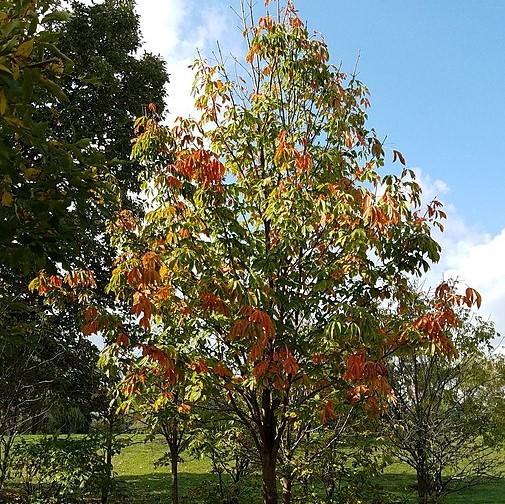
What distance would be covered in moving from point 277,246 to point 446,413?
5.62m

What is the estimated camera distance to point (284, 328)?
4.80 meters

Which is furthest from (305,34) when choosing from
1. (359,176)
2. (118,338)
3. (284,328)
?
(118,338)

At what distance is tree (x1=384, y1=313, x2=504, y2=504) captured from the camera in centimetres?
848

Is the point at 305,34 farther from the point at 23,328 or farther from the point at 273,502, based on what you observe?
the point at 273,502

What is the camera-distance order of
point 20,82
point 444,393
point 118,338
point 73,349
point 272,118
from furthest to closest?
point 73,349 → point 444,393 → point 272,118 → point 118,338 → point 20,82

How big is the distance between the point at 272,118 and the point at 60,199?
3507 millimetres

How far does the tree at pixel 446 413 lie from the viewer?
27.8ft

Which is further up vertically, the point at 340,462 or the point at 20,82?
the point at 20,82

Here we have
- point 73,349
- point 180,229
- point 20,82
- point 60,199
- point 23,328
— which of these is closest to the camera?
point 20,82

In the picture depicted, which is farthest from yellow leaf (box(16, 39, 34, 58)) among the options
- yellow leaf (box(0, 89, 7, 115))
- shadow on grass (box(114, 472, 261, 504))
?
shadow on grass (box(114, 472, 261, 504))

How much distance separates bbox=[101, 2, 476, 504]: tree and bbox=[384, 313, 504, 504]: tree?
324cm

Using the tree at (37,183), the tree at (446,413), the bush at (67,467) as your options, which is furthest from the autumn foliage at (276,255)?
the bush at (67,467)

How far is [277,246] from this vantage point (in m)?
5.00

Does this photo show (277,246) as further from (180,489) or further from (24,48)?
(180,489)
